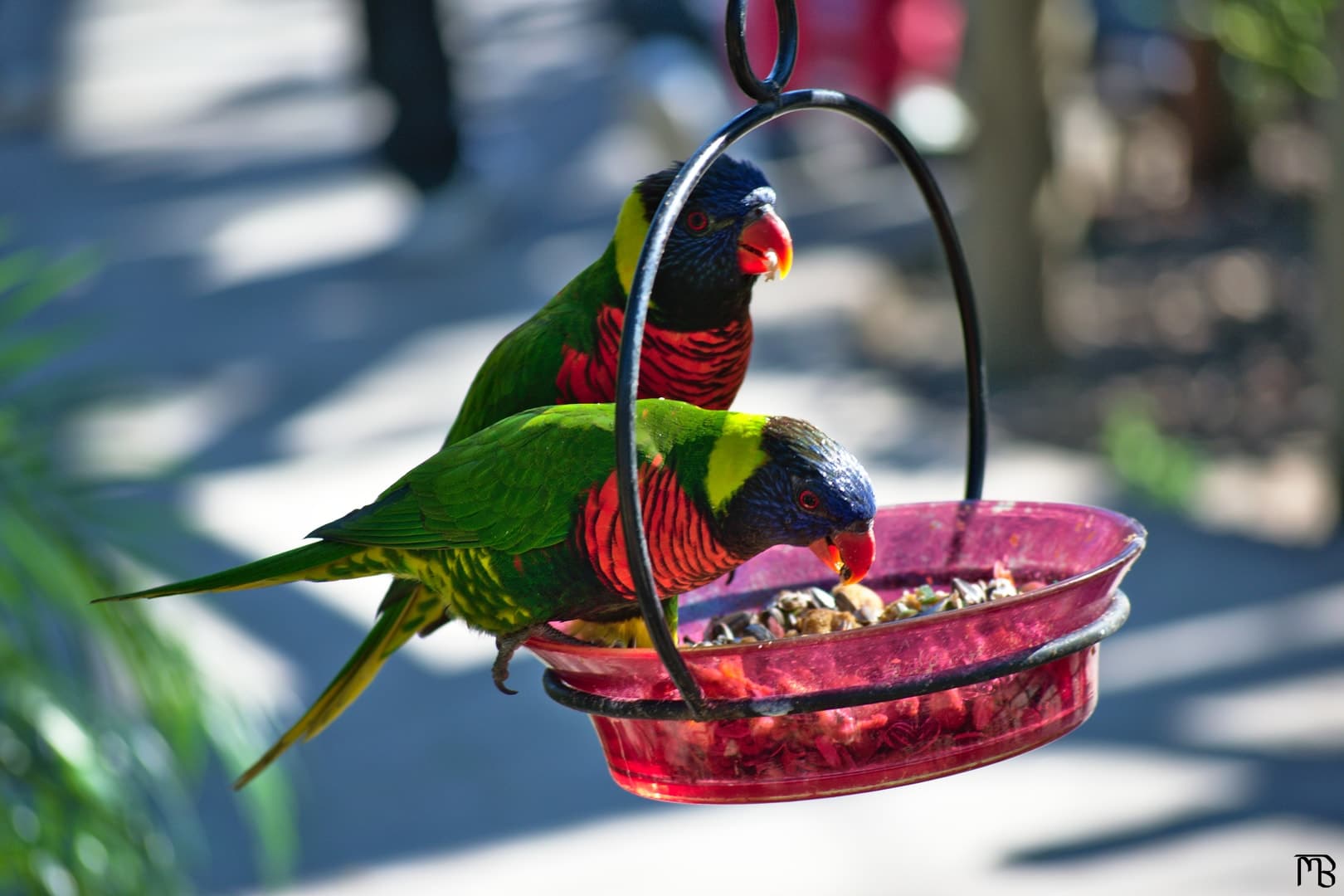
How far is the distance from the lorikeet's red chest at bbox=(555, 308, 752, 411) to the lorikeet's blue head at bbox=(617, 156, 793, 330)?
15 mm

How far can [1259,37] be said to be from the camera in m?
5.91

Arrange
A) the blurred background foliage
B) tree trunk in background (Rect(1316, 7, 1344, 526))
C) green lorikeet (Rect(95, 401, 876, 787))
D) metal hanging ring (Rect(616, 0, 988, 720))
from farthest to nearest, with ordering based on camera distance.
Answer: tree trunk in background (Rect(1316, 7, 1344, 526)) → the blurred background foliage → green lorikeet (Rect(95, 401, 876, 787)) → metal hanging ring (Rect(616, 0, 988, 720))

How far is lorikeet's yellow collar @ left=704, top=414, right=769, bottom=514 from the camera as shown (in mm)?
1022

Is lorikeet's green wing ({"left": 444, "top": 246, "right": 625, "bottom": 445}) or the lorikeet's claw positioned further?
lorikeet's green wing ({"left": 444, "top": 246, "right": 625, "bottom": 445})

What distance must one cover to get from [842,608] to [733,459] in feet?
0.85

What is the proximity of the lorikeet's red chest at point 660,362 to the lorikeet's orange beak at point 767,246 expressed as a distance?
0.08m

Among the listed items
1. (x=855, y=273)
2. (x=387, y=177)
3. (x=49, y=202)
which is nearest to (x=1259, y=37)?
(x=855, y=273)

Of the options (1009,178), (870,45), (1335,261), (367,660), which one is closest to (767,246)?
(367,660)

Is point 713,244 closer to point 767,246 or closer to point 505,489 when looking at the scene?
point 767,246

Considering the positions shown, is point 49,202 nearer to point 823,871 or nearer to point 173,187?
point 173,187

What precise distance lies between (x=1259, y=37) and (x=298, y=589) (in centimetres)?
451

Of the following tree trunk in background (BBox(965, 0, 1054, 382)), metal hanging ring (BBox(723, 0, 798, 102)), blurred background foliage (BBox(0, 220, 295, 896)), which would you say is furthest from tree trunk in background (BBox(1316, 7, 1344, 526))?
metal hanging ring (BBox(723, 0, 798, 102))

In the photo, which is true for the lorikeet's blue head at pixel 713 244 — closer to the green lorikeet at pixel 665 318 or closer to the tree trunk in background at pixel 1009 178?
the green lorikeet at pixel 665 318

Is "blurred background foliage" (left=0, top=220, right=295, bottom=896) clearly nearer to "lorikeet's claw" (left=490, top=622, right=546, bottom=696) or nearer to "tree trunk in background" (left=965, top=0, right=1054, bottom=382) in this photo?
"lorikeet's claw" (left=490, top=622, right=546, bottom=696)
